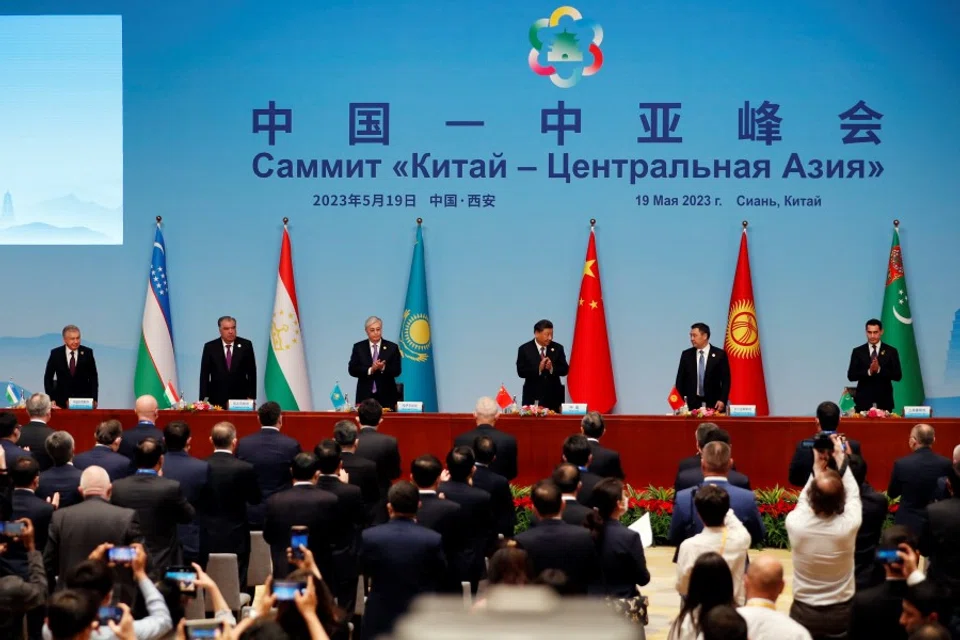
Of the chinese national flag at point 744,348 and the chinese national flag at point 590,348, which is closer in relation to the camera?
the chinese national flag at point 744,348

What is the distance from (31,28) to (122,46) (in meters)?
0.85

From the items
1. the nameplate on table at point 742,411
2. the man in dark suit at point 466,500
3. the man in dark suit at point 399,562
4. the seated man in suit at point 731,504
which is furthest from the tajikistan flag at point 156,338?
the seated man in suit at point 731,504

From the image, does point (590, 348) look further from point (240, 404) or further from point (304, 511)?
point (304, 511)

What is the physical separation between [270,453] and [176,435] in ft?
2.29

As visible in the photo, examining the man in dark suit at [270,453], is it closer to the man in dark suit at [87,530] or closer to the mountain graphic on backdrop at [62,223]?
the man in dark suit at [87,530]

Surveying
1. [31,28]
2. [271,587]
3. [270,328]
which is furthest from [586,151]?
[271,587]

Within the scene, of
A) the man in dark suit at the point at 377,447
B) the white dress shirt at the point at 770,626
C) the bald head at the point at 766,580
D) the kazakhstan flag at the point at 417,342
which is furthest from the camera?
the kazakhstan flag at the point at 417,342

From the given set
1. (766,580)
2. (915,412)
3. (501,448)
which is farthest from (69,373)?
(766,580)

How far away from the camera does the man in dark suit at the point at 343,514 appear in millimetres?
5973

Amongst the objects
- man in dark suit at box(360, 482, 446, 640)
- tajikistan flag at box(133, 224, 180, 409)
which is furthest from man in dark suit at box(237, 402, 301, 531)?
tajikistan flag at box(133, 224, 180, 409)

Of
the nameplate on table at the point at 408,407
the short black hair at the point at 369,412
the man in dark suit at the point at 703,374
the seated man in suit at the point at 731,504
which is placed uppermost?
the man in dark suit at the point at 703,374

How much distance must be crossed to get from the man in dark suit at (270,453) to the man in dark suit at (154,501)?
116 cm

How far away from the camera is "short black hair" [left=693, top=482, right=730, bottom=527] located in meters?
4.80

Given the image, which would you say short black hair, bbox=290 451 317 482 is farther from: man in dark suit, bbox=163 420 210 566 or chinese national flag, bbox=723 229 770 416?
chinese national flag, bbox=723 229 770 416
